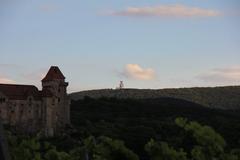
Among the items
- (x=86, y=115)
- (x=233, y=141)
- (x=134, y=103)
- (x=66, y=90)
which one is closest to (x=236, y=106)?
(x=134, y=103)

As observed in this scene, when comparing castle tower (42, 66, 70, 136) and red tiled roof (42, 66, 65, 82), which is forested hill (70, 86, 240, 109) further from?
castle tower (42, 66, 70, 136)

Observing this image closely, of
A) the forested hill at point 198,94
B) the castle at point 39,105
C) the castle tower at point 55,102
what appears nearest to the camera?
the castle at point 39,105

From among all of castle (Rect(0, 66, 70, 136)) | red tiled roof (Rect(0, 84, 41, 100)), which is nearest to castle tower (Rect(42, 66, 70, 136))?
castle (Rect(0, 66, 70, 136))

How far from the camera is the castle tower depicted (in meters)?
67.8

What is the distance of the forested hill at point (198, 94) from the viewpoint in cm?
12454

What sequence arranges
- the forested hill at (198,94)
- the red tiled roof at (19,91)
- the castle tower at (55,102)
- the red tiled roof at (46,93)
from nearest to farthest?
the castle tower at (55,102), the red tiled roof at (19,91), the red tiled roof at (46,93), the forested hill at (198,94)

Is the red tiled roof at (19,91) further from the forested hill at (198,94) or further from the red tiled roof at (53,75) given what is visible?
the forested hill at (198,94)

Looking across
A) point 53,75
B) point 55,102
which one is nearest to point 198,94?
point 53,75

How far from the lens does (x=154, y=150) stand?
1767 centimetres

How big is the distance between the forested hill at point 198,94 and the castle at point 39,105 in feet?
146

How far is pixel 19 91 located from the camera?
231 feet

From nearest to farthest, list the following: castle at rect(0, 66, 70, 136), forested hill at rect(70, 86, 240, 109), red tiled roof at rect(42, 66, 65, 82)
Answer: castle at rect(0, 66, 70, 136)
red tiled roof at rect(42, 66, 65, 82)
forested hill at rect(70, 86, 240, 109)

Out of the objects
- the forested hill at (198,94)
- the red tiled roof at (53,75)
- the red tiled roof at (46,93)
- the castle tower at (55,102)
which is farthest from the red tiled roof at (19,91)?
the forested hill at (198,94)

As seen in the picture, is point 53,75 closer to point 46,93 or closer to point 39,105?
point 46,93
